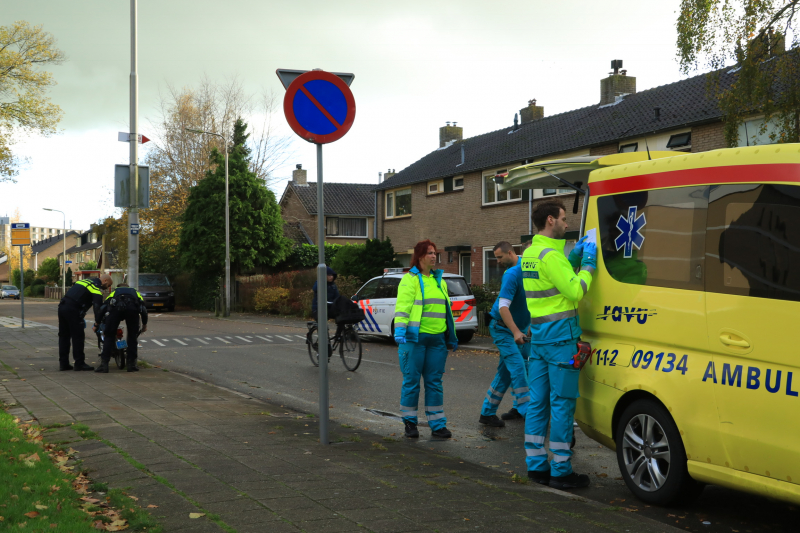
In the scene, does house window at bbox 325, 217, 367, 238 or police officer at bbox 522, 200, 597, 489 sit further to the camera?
house window at bbox 325, 217, 367, 238

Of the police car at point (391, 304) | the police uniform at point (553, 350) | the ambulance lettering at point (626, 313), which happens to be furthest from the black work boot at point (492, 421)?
the police car at point (391, 304)

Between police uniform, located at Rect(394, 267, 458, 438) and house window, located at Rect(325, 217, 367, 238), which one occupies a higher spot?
house window, located at Rect(325, 217, 367, 238)

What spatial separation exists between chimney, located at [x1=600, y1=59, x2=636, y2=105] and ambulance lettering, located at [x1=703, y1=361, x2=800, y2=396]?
2340 centimetres

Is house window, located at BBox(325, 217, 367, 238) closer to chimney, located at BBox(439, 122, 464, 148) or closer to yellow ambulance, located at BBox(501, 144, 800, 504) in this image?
chimney, located at BBox(439, 122, 464, 148)

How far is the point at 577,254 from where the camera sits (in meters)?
5.39

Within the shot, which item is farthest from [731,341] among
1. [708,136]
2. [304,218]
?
[304,218]

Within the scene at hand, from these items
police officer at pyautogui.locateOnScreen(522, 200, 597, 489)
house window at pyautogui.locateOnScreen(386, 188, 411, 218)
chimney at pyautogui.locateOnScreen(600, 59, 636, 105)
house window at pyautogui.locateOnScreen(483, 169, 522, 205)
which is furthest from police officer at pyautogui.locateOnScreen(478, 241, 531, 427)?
house window at pyautogui.locateOnScreen(386, 188, 411, 218)

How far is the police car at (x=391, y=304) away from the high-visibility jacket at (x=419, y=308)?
8.86 meters

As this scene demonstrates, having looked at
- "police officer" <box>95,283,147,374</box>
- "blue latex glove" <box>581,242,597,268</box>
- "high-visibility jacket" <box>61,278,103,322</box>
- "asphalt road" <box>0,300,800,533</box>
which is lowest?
"asphalt road" <box>0,300,800,533</box>

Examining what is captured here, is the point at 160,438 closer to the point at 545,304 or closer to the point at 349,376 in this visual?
the point at 545,304

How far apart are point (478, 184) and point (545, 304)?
915 inches

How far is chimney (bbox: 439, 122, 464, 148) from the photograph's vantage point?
116 ft

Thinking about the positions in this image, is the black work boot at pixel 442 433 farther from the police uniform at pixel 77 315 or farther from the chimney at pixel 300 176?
the chimney at pixel 300 176

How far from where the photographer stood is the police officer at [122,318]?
11.5m
